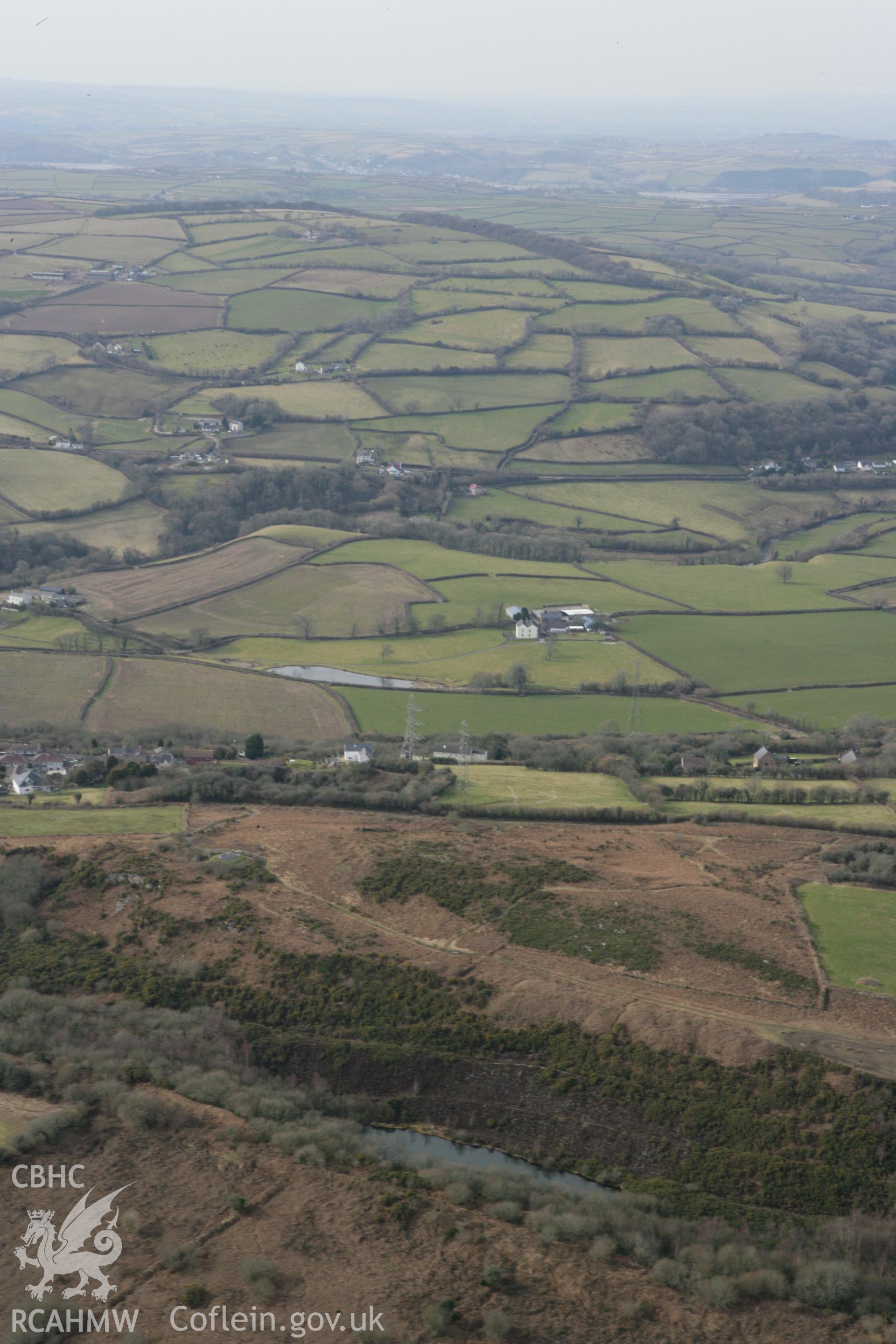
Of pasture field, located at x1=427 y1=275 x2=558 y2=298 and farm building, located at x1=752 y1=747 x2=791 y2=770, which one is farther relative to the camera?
pasture field, located at x1=427 y1=275 x2=558 y2=298

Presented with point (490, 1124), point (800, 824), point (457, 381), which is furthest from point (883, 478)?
point (490, 1124)

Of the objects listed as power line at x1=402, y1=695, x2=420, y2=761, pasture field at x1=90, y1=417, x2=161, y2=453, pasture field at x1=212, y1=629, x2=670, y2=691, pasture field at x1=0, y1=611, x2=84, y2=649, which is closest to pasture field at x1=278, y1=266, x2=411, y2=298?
pasture field at x1=90, y1=417, x2=161, y2=453

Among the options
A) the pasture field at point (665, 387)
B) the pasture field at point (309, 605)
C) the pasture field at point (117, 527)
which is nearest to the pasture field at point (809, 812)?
the pasture field at point (309, 605)

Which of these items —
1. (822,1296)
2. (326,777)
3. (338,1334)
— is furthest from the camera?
(326,777)

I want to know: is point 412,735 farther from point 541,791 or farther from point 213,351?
point 213,351

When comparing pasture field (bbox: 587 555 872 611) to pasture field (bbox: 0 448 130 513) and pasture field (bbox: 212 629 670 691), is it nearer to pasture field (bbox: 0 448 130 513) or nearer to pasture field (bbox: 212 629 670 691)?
pasture field (bbox: 212 629 670 691)

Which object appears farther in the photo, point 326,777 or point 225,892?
point 326,777

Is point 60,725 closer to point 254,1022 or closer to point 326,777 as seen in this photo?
point 326,777
